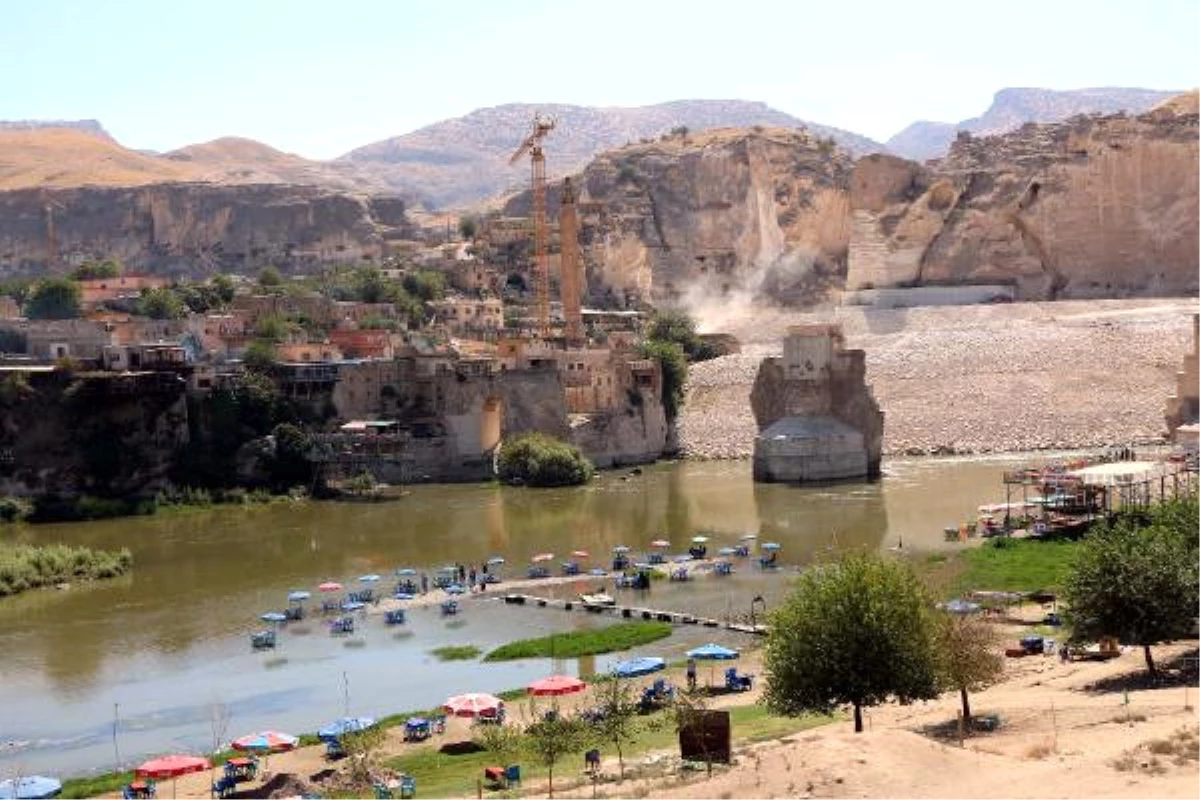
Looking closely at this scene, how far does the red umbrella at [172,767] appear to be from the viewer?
21188mm

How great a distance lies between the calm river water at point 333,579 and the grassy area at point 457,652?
9.0 inches

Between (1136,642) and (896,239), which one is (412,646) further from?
(896,239)

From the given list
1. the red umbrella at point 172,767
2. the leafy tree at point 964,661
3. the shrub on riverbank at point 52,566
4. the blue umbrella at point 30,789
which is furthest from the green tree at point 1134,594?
the shrub on riverbank at point 52,566

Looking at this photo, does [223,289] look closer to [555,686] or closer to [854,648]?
[555,686]

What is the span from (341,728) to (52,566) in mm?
18180

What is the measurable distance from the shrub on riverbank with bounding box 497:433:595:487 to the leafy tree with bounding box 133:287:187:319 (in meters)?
21.0

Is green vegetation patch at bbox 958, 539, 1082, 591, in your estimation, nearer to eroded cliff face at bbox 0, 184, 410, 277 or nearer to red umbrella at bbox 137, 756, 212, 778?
red umbrella at bbox 137, 756, 212, 778

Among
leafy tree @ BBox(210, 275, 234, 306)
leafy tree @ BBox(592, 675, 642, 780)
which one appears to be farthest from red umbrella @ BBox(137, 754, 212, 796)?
leafy tree @ BBox(210, 275, 234, 306)

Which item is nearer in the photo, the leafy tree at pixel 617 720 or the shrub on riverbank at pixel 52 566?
the leafy tree at pixel 617 720

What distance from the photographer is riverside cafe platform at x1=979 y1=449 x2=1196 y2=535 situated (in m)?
34.6

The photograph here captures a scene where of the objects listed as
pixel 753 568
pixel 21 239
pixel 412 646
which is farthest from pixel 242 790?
pixel 21 239

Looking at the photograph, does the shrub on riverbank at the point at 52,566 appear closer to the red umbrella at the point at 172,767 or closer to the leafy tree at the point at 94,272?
the red umbrella at the point at 172,767

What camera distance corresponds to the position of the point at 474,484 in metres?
53.5

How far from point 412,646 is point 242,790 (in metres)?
8.94
